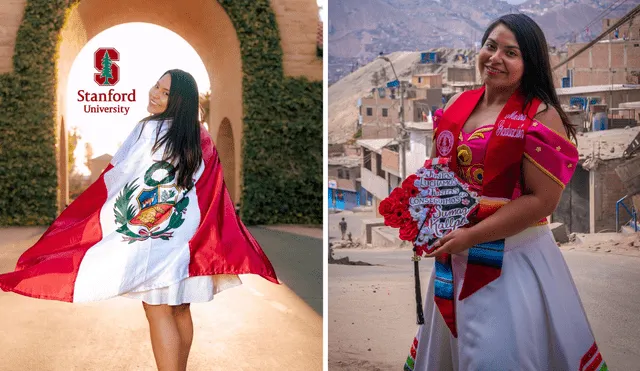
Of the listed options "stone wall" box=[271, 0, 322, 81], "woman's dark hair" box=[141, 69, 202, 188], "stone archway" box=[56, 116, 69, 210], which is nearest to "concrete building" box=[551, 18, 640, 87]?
"woman's dark hair" box=[141, 69, 202, 188]

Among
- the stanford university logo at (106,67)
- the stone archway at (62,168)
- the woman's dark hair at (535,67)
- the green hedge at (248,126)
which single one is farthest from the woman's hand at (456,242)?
the green hedge at (248,126)

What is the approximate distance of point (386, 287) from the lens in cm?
294

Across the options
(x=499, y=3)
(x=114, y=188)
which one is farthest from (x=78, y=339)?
(x=499, y=3)

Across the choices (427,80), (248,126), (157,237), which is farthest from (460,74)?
(248,126)

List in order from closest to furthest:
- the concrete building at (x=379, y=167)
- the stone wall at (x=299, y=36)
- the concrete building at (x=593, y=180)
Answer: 1. the concrete building at (x=593, y=180)
2. the concrete building at (x=379, y=167)
3. the stone wall at (x=299, y=36)

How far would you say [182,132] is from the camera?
108 inches

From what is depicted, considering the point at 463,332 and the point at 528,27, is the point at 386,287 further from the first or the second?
the point at 528,27

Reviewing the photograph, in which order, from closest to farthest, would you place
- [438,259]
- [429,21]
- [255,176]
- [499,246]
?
[499,246] < [438,259] < [429,21] < [255,176]

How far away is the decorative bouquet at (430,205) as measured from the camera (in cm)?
211

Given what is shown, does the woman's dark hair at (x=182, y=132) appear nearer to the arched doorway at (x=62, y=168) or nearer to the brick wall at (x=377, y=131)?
the brick wall at (x=377, y=131)

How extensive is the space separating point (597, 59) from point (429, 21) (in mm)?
617

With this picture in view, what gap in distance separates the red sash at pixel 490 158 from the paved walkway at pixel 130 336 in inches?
51.8

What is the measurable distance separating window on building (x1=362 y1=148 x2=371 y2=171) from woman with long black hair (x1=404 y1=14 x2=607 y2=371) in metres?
0.89

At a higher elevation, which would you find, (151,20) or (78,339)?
(151,20)
